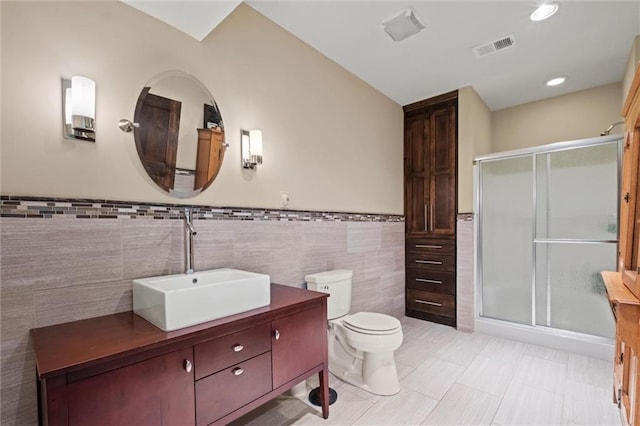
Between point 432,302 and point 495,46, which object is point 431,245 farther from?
point 495,46

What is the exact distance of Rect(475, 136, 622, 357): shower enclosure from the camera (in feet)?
8.43

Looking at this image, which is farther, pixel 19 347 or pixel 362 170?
pixel 362 170

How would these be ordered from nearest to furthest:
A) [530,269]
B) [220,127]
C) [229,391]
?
[229,391] → [220,127] → [530,269]

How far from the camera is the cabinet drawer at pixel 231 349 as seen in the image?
1204 mm

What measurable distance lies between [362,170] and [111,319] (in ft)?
7.63

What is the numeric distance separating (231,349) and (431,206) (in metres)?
2.78

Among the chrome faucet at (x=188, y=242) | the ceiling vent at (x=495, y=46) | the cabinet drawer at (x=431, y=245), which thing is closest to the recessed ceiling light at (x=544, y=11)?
the ceiling vent at (x=495, y=46)

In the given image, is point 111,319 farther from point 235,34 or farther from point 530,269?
point 530,269

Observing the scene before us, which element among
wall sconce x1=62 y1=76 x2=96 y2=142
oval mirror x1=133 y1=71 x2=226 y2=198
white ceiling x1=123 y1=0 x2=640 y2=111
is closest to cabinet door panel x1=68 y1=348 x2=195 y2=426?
oval mirror x1=133 y1=71 x2=226 y2=198

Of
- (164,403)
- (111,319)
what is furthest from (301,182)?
(164,403)

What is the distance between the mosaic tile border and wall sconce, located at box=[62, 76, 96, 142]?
0.30 m

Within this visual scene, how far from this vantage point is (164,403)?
110cm

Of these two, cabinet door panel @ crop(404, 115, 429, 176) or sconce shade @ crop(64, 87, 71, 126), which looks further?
cabinet door panel @ crop(404, 115, 429, 176)

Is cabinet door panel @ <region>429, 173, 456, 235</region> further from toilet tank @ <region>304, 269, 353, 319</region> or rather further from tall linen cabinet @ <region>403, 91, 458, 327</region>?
toilet tank @ <region>304, 269, 353, 319</region>
